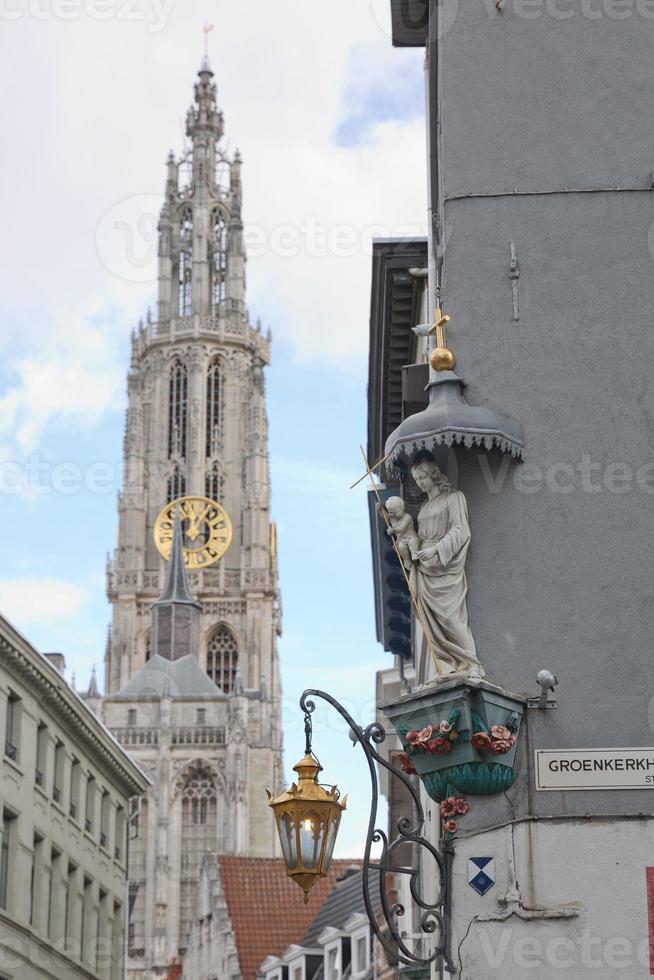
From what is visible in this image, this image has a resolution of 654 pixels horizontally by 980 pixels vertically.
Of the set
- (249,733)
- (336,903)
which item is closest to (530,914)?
(336,903)

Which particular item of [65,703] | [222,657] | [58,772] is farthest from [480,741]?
[222,657]

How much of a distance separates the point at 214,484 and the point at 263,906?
80.8m

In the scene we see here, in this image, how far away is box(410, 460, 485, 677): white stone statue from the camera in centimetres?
1178

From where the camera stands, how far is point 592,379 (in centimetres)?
1252

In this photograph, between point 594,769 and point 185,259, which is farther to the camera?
point 185,259

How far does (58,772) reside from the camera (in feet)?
120

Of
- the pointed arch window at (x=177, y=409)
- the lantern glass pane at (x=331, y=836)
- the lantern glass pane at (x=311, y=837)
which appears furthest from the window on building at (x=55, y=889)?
the pointed arch window at (x=177, y=409)

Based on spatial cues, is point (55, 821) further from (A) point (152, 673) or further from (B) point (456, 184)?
(A) point (152, 673)

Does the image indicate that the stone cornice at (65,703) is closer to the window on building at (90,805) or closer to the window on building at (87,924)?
the window on building at (90,805)

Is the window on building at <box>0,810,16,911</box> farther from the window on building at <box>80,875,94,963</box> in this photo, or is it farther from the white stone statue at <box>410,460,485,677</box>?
the white stone statue at <box>410,460,485,677</box>

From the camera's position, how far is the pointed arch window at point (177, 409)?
13838cm

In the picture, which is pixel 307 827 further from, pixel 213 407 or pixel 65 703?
pixel 213 407

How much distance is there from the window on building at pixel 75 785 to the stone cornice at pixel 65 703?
22.2 inches

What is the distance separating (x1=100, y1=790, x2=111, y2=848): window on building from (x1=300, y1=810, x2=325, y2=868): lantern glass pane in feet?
98.7
